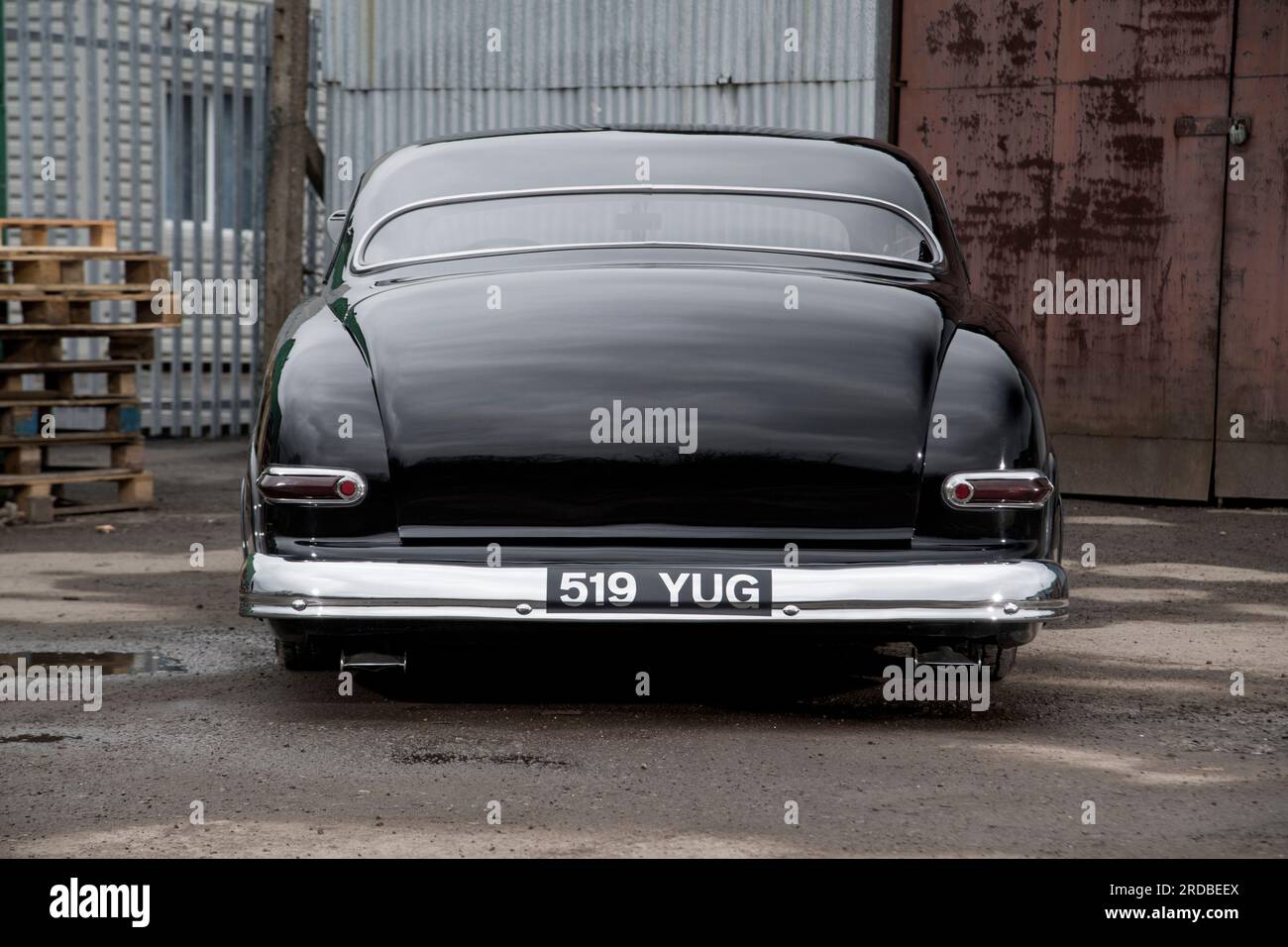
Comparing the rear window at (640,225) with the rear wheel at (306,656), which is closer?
the rear wheel at (306,656)

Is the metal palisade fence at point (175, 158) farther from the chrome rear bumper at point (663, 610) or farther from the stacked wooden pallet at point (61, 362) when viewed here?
the chrome rear bumper at point (663, 610)

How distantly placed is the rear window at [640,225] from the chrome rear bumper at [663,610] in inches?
47.5

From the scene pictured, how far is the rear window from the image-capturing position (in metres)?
4.87

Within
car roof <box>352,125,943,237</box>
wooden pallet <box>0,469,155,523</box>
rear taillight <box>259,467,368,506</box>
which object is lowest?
wooden pallet <box>0,469,155,523</box>

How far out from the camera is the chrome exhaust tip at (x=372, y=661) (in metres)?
4.14

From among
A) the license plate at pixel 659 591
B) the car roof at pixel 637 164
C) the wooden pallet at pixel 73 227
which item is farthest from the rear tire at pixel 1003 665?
the wooden pallet at pixel 73 227

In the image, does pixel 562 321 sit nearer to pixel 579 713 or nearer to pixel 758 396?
pixel 758 396

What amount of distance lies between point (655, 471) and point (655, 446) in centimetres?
6

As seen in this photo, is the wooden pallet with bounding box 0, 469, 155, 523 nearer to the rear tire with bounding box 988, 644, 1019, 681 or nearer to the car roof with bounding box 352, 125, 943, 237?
the car roof with bounding box 352, 125, 943, 237

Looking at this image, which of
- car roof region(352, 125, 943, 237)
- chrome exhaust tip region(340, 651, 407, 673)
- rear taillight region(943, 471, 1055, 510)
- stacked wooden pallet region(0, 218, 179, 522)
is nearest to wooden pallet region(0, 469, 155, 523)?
stacked wooden pallet region(0, 218, 179, 522)

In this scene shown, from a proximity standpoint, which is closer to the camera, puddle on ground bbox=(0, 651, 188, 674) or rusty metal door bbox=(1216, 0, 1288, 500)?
puddle on ground bbox=(0, 651, 188, 674)

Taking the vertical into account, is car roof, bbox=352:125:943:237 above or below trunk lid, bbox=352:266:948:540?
above
